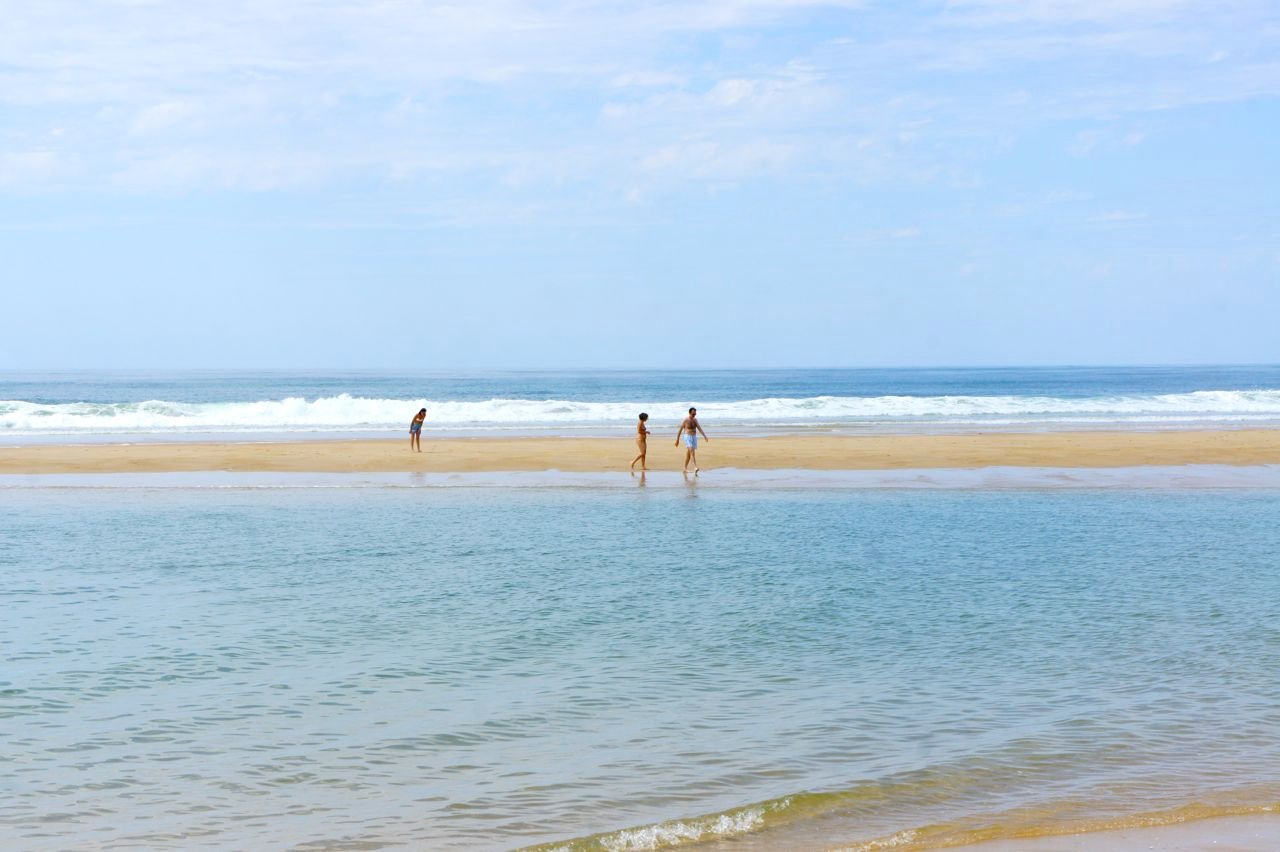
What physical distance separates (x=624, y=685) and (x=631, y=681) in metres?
0.14

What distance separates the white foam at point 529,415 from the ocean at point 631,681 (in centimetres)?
3286

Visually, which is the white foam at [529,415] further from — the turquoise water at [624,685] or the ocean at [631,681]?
the turquoise water at [624,685]

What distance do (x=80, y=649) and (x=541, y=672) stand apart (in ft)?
14.6

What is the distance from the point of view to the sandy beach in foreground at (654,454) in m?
32.2

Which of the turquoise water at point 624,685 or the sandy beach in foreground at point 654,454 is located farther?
the sandy beach in foreground at point 654,454

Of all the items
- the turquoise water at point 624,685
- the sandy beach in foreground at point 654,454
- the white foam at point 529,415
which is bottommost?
the turquoise water at point 624,685

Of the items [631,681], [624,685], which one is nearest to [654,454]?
[631,681]

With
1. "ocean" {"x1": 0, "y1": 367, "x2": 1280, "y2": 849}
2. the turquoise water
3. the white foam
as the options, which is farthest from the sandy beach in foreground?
the turquoise water

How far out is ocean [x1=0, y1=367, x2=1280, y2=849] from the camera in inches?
274

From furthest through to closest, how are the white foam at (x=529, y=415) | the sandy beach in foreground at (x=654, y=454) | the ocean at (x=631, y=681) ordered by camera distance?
the white foam at (x=529, y=415) < the sandy beach in foreground at (x=654, y=454) < the ocean at (x=631, y=681)

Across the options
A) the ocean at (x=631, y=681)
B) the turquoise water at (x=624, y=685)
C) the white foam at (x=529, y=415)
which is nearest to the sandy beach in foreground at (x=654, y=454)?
the white foam at (x=529, y=415)

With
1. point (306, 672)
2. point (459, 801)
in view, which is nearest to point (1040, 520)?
point (306, 672)

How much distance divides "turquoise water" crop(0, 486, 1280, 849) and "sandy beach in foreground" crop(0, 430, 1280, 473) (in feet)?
42.9

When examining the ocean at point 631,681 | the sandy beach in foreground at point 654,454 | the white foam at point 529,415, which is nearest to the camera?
the ocean at point 631,681
